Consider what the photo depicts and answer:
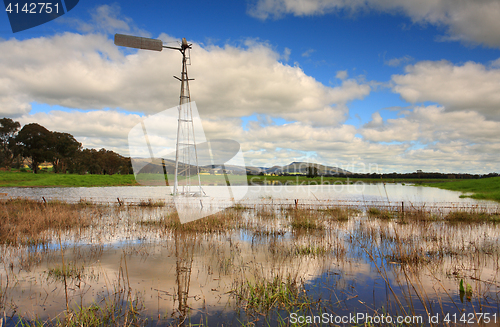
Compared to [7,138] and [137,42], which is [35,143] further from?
[137,42]

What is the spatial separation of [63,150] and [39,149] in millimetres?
6204

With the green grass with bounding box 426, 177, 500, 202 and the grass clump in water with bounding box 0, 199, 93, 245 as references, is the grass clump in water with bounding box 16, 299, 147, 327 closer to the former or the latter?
the grass clump in water with bounding box 0, 199, 93, 245

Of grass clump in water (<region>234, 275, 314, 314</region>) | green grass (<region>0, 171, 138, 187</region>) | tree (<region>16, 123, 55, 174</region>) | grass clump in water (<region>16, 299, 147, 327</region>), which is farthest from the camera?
tree (<region>16, 123, 55, 174</region>)

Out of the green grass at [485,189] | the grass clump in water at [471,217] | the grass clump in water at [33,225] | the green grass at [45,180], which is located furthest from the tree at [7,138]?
the green grass at [485,189]

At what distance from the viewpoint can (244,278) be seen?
663 cm

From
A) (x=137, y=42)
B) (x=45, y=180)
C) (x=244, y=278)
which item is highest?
(x=137, y=42)

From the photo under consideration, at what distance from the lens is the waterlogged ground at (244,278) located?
4887mm

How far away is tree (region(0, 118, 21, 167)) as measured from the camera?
6694cm

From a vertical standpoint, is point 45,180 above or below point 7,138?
below

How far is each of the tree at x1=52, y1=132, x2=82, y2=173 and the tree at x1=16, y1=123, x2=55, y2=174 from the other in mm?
1775

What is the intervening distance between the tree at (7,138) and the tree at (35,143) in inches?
136

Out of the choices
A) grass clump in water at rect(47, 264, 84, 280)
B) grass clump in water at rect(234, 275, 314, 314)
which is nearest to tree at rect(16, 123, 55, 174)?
grass clump in water at rect(47, 264, 84, 280)

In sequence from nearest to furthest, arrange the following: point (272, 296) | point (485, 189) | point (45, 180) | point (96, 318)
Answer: point (96, 318) < point (272, 296) < point (485, 189) < point (45, 180)

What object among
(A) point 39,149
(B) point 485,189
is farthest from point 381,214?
(A) point 39,149
